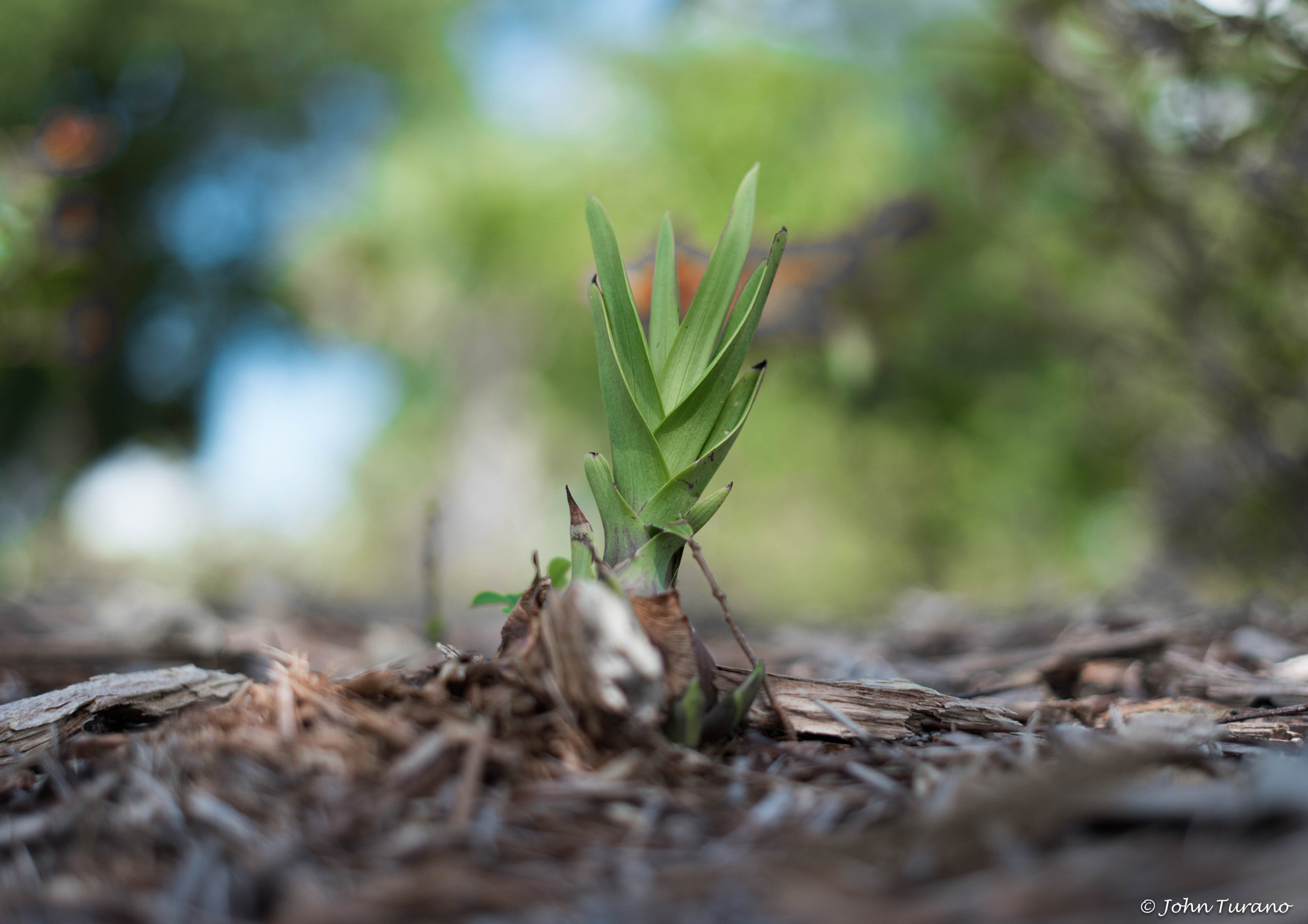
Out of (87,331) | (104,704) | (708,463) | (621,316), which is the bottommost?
(104,704)

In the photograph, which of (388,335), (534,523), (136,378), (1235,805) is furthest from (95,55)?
(1235,805)

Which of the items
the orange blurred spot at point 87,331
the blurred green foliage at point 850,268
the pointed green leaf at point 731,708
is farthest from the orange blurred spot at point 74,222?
the pointed green leaf at point 731,708

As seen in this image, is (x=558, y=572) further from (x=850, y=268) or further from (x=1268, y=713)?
(x=850, y=268)

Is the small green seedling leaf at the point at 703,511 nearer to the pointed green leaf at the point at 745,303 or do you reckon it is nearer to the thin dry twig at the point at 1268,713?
the pointed green leaf at the point at 745,303

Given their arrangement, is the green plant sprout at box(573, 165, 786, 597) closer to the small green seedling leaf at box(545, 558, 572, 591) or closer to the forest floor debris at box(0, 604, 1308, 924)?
the small green seedling leaf at box(545, 558, 572, 591)

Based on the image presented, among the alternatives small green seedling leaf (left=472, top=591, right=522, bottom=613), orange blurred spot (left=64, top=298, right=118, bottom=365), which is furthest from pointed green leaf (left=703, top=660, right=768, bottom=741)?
orange blurred spot (left=64, top=298, right=118, bottom=365)

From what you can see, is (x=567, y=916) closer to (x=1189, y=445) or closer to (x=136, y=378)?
(x=1189, y=445)

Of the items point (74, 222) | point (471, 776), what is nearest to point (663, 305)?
point (471, 776)
